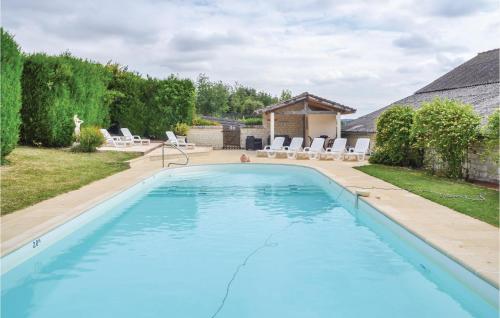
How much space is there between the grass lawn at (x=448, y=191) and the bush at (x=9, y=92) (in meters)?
10.5

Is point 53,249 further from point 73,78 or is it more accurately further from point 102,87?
point 102,87

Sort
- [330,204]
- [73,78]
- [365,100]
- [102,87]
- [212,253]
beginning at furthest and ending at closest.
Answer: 1. [365,100]
2. [102,87]
3. [73,78]
4. [330,204]
5. [212,253]

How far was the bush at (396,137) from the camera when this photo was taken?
14898 millimetres

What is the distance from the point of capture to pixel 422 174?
12938 millimetres

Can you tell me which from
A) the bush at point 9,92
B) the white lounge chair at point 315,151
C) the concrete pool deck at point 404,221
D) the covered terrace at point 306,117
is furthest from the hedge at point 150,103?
the concrete pool deck at point 404,221

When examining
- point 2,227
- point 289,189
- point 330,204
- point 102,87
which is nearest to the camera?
point 2,227

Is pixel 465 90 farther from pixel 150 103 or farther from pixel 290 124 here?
pixel 150 103

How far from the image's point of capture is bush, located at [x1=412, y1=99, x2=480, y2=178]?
11477 mm

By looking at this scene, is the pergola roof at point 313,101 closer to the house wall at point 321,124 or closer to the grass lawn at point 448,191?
the house wall at point 321,124

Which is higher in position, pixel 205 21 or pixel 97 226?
pixel 205 21

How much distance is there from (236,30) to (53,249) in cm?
1521

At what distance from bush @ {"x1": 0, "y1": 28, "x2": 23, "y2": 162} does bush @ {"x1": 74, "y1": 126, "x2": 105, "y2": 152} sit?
14.1ft

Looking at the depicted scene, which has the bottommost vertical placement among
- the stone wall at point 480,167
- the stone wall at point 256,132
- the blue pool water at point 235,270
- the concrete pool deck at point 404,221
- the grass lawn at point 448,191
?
the blue pool water at point 235,270

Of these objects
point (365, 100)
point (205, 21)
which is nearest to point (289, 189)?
point (205, 21)
